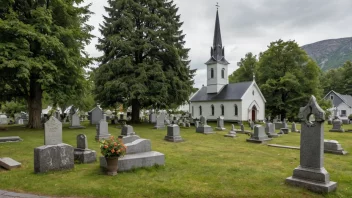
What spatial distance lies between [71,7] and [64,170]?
15788mm

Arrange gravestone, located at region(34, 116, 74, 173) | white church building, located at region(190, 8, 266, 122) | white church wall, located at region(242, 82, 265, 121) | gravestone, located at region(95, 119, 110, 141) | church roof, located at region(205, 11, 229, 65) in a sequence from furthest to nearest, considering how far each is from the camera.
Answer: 1. church roof, located at region(205, 11, 229, 65)
2. white church building, located at region(190, 8, 266, 122)
3. white church wall, located at region(242, 82, 265, 121)
4. gravestone, located at region(95, 119, 110, 141)
5. gravestone, located at region(34, 116, 74, 173)

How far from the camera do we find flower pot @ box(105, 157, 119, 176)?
6.96 metres

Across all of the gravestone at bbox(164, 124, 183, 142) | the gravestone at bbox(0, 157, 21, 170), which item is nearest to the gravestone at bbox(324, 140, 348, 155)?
the gravestone at bbox(164, 124, 183, 142)

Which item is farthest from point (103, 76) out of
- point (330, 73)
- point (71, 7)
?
point (330, 73)

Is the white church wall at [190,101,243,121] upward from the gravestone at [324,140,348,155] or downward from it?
upward

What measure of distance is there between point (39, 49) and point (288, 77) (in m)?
28.6

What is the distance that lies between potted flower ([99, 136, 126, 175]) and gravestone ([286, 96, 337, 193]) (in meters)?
4.60

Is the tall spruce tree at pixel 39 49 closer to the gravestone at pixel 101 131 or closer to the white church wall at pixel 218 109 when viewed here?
the gravestone at pixel 101 131

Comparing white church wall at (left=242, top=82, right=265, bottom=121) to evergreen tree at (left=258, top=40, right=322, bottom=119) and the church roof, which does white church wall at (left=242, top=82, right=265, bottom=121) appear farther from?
the church roof

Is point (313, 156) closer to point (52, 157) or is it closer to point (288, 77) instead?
point (52, 157)

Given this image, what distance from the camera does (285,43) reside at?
34531 millimetres

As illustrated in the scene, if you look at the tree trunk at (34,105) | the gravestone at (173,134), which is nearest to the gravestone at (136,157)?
the gravestone at (173,134)

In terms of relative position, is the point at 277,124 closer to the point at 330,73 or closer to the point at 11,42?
the point at 11,42

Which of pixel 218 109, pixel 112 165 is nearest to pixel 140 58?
pixel 218 109
